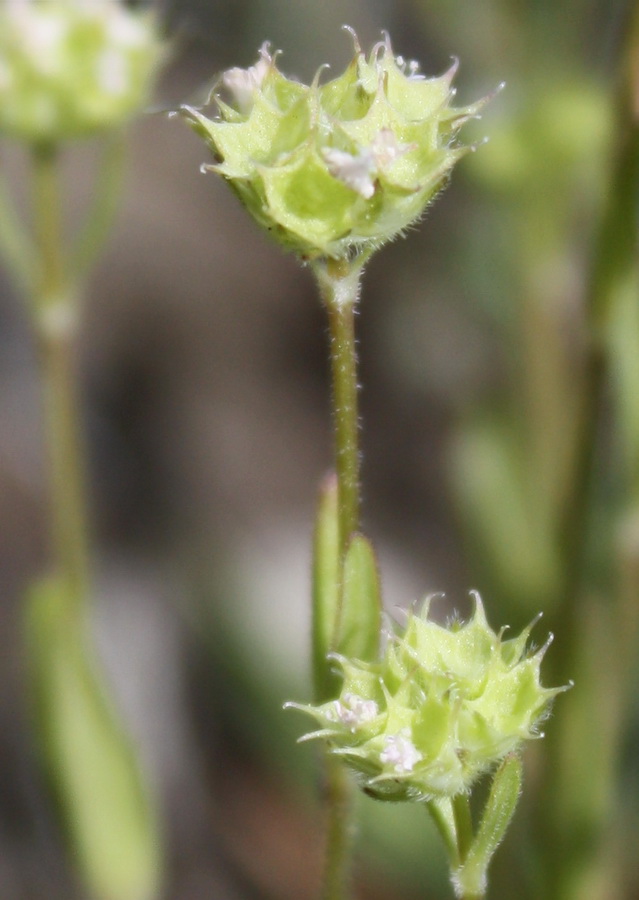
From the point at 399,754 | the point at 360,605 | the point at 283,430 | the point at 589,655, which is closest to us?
the point at 399,754

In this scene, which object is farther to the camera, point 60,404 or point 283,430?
point 283,430

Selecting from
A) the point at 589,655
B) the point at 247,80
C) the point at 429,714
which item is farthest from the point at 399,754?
the point at 589,655

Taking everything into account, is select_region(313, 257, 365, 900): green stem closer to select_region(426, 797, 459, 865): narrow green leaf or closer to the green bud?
select_region(426, 797, 459, 865): narrow green leaf

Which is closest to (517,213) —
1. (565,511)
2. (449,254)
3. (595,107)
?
(595,107)

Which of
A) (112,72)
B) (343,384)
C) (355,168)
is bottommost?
(343,384)

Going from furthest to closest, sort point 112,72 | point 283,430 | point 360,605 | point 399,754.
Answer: point 283,430, point 112,72, point 360,605, point 399,754

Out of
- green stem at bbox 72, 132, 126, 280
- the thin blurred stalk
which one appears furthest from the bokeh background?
green stem at bbox 72, 132, 126, 280

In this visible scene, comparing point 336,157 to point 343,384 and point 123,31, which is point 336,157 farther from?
point 123,31
